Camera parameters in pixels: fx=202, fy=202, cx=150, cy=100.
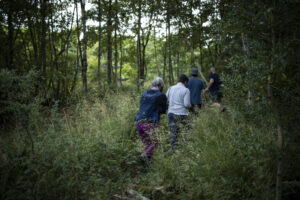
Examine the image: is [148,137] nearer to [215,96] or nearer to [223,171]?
[223,171]

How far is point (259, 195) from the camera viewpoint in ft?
8.53

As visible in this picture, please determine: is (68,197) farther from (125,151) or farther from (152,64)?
(152,64)

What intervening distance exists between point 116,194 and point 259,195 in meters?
2.16

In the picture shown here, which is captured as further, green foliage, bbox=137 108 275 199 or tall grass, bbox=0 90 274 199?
green foliage, bbox=137 108 275 199

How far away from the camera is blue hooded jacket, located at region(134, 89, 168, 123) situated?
191 inches

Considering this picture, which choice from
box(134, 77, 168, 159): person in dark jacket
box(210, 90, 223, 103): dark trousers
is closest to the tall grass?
box(134, 77, 168, 159): person in dark jacket

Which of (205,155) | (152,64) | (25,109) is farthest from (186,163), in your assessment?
(152,64)

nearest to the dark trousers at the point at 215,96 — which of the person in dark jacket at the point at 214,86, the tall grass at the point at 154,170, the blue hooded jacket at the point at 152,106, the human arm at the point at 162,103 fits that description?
the person in dark jacket at the point at 214,86

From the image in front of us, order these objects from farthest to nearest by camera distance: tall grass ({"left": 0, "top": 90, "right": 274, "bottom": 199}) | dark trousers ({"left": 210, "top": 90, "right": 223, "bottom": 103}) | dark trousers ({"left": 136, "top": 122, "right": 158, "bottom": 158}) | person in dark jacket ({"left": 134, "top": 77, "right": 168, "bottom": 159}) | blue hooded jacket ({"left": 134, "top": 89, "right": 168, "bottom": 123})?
dark trousers ({"left": 210, "top": 90, "right": 223, "bottom": 103}) → blue hooded jacket ({"left": 134, "top": 89, "right": 168, "bottom": 123}) → person in dark jacket ({"left": 134, "top": 77, "right": 168, "bottom": 159}) → dark trousers ({"left": 136, "top": 122, "right": 158, "bottom": 158}) → tall grass ({"left": 0, "top": 90, "right": 274, "bottom": 199})

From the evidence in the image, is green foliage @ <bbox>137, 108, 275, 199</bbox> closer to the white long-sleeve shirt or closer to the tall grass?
the tall grass

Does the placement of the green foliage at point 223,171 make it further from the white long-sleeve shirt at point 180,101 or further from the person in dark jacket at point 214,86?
the person in dark jacket at point 214,86

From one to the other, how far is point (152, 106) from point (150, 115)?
22 centimetres

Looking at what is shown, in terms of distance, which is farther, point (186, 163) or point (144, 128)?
point (144, 128)

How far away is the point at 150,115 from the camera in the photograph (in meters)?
4.88
